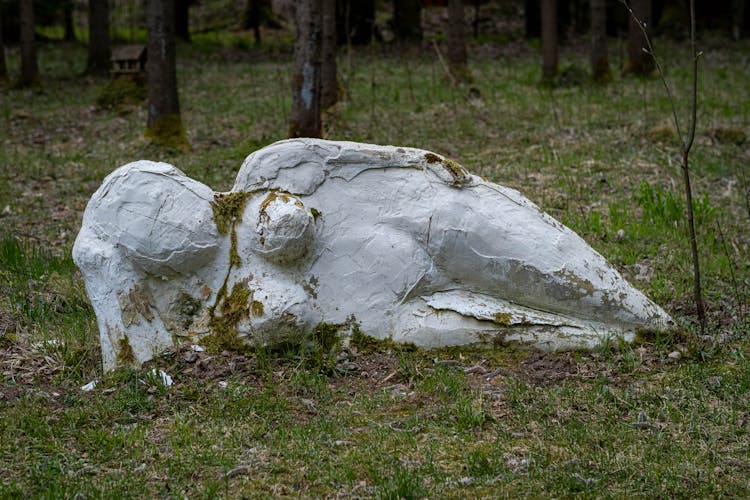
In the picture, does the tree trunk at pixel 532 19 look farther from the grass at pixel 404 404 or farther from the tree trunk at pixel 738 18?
the grass at pixel 404 404

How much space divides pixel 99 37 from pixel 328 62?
7.72 m

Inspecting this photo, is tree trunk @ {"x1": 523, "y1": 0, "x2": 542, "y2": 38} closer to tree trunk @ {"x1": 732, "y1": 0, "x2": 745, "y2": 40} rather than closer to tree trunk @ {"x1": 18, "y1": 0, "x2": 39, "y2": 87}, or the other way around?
tree trunk @ {"x1": 732, "y1": 0, "x2": 745, "y2": 40}

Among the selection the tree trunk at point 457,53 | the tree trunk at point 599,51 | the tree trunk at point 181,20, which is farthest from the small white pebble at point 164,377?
the tree trunk at point 181,20

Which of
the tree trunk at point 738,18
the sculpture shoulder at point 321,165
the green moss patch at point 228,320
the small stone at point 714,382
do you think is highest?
the tree trunk at point 738,18

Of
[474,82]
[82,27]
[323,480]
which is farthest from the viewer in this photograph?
[82,27]

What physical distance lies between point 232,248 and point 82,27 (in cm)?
2652

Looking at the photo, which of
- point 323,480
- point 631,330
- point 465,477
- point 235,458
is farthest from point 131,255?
point 631,330

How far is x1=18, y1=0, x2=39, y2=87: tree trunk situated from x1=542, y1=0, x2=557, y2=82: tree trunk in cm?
1001

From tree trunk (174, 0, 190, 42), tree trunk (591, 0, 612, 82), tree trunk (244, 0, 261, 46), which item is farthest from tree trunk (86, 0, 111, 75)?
tree trunk (591, 0, 612, 82)

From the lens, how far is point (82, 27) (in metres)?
29.2

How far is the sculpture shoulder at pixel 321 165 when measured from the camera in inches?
226

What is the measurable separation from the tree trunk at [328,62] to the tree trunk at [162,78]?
2.36 metres

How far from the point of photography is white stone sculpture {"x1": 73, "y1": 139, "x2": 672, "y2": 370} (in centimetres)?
548

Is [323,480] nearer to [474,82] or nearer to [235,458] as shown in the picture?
[235,458]
